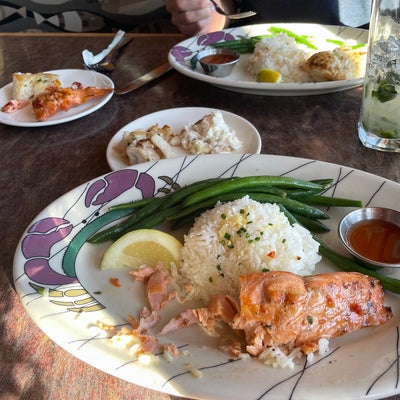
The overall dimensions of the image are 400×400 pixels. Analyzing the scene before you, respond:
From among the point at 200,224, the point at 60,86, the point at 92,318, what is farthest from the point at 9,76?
the point at 92,318

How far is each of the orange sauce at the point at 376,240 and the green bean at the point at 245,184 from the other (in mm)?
228

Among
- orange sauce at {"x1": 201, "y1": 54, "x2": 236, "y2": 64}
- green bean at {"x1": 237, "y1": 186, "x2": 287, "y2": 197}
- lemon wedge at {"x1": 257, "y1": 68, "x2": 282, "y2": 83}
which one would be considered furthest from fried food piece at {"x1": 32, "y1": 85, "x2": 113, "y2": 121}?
green bean at {"x1": 237, "y1": 186, "x2": 287, "y2": 197}

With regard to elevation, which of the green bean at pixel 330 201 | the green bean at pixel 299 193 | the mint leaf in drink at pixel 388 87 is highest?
the mint leaf in drink at pixel 388 87

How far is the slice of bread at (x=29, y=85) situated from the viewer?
8.58 feet

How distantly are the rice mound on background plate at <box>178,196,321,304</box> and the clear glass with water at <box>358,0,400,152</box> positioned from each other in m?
0.79

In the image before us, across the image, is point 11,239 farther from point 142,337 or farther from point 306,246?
point 306,246

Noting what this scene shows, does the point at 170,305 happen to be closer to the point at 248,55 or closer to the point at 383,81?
the point at 383,81

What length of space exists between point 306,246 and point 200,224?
0.36 m

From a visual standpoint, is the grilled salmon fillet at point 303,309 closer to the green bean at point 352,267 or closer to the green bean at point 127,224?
the green bean at point 352,267

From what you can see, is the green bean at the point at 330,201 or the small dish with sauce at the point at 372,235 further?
the green bean at the point at 330,201

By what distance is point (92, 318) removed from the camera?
1288 millimetres

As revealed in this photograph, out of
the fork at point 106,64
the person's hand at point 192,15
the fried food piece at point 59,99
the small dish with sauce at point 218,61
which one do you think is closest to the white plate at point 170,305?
the fried food piece at point 59,99

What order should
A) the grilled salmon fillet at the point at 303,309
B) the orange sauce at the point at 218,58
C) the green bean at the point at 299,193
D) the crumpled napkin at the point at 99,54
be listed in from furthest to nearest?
the crumpled napkin at the point at 99,54 < the orange sauce at the point at 218,58 < the green bean at the point at 299,193 < the grilled salmon fillet at the point at 303,309

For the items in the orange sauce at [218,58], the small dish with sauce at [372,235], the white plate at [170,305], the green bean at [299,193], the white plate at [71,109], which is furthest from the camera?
the orange sauce at [218,58]
